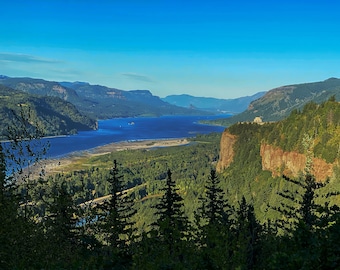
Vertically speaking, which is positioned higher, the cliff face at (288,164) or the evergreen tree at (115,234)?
the evergreen tree at (115,234)

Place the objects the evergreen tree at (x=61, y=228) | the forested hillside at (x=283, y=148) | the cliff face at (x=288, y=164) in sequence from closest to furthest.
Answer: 1. the evergreen tree at (x=61, y=228)
2. the cliff face at (x=288, y=164)
3. the forested hillside at (x=283, y=148)

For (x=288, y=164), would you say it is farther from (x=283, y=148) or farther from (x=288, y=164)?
(x=283, y=148)

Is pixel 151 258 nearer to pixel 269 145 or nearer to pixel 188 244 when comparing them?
pixel 188 244

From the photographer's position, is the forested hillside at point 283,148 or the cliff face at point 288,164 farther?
the forested hillside at point 283,148

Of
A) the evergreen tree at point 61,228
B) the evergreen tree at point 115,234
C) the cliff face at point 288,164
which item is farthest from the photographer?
the cliff face at point 288,164

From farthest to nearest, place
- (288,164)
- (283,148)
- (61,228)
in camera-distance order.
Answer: (283,148) → (288,164) → (61,228)

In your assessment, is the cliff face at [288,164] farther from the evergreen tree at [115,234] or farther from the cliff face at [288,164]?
the evergreen tree at [115,234]

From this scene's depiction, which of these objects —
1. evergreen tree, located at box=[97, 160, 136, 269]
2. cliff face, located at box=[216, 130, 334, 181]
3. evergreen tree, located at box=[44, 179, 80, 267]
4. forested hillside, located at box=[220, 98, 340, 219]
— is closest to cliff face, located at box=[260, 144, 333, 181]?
cliff face, located at box=[216, 130, 334, 181]

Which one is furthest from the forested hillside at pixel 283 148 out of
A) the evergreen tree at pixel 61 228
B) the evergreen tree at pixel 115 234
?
the evergreen tree at pixel 61 228

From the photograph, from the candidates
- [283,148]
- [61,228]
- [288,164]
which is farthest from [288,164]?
[61,228]

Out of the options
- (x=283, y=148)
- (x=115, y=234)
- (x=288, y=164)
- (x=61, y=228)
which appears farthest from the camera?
(x=283, y=148)

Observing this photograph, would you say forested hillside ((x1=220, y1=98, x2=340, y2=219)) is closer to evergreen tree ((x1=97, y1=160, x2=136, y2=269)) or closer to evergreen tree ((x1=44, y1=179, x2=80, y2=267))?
evergreen tree ((x1=97, y1=160, x2=136, y2=269))
